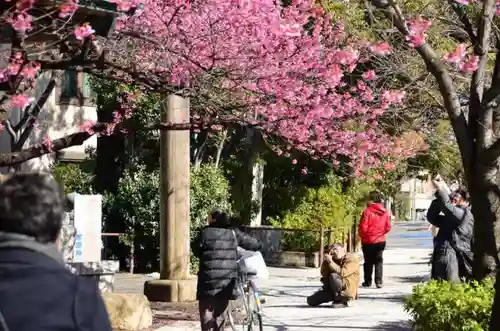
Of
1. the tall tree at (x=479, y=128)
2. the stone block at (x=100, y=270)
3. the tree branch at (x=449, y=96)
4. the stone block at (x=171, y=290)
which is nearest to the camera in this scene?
the tall tree at (x=479, y=128)

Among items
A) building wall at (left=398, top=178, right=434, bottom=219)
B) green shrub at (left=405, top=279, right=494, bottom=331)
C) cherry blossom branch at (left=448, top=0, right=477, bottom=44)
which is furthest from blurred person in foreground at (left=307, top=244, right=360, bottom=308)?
building wall at (left=398, top=178, right=434, bottom=219)

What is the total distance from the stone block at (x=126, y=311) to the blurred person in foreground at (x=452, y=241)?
143 inches

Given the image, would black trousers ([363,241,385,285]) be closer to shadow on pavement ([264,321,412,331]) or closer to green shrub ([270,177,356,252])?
shadow on pavement ([264,321,412,331])

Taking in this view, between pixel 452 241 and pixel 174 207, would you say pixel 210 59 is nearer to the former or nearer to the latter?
pixel 452 241

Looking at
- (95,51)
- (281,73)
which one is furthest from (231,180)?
(95,51)

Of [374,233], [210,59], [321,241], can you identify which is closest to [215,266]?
[210,59]

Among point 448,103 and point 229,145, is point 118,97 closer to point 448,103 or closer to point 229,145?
point 229,145

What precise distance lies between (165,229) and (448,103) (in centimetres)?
692

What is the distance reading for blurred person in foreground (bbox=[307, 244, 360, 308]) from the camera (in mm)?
13789

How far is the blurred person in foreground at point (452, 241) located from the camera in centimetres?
1117

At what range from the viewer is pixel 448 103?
8.48 m

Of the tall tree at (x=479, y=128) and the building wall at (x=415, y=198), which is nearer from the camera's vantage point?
the tall tree at (x=479, y=128)

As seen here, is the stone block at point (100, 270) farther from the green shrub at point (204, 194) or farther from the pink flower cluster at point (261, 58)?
the green shrub at point (204, 194)

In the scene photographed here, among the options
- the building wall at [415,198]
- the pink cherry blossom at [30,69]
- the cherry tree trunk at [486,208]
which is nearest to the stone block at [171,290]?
the cherry tree trunk at [486,208]
